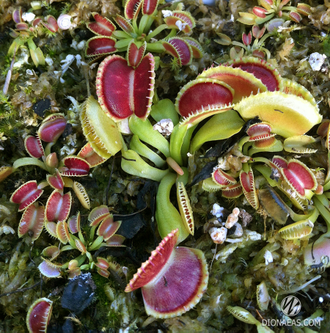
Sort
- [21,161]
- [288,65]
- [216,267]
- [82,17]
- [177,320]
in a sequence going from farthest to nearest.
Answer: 1. [82,17]
2. [288,65]
3. [21,161]
4. [216,267]
5. [177,320]

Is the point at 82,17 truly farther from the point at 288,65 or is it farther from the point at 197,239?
the point at 197,239

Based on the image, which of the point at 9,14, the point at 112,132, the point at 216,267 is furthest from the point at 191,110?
the point at 9,14

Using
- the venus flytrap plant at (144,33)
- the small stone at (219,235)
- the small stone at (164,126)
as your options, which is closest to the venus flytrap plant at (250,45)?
the venus flytrap plant at (144,33)

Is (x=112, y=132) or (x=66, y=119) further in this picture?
(x=66, y=119)

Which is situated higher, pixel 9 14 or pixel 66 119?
pixel 9 14

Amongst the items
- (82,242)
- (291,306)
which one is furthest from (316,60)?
(82,242)
